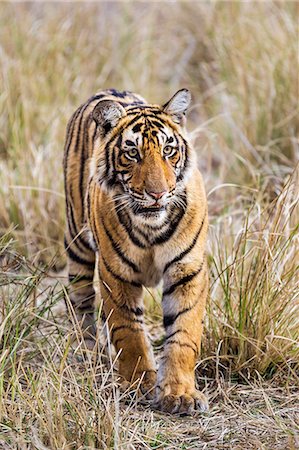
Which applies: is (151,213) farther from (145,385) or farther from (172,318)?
(145,385)

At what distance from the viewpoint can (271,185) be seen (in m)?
6.00

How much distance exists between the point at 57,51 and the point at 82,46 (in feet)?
1.54

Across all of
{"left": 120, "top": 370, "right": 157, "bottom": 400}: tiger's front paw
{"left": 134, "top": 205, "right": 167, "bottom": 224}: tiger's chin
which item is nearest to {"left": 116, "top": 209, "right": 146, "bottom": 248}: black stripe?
{"left": 134, "top": 205, "right": 167, "bottom": 224}: tiger's chin

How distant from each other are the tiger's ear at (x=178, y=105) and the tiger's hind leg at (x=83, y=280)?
98 cm

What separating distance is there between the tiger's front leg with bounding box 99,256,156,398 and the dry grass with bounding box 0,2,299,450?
99mm

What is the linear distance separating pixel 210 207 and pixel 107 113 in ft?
6.88

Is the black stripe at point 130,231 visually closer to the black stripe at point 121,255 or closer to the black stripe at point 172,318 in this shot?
the black stripe at point 121,255

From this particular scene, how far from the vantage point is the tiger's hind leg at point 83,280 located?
15.4ft

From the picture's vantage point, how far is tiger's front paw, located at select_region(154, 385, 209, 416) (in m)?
3.76

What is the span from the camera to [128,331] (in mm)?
3951

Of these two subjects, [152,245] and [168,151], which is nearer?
[168,151]

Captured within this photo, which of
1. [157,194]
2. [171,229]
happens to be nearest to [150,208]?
[157,194]

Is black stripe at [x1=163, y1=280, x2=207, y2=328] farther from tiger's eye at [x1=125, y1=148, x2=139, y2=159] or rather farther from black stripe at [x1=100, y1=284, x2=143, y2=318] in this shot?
tiger's eye at [x1=125, y1=148, x2=139, y2=159]

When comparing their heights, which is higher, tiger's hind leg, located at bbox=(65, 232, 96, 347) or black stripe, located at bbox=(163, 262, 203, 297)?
black stripe, located at bbox=(163, 262, 203, 297)
